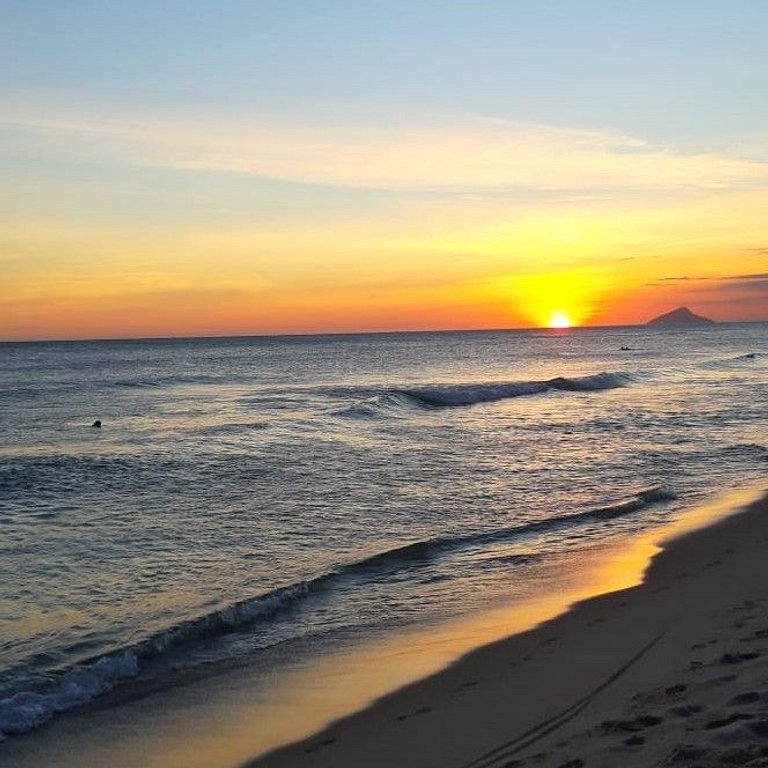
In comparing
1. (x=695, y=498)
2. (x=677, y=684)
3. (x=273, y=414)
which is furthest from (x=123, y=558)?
(x=273, y=414)

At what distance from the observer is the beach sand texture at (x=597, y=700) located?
5895mm

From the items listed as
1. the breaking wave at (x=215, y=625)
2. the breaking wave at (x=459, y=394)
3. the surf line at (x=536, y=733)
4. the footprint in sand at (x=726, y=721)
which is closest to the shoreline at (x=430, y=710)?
the surf line at (x=536, y=733)

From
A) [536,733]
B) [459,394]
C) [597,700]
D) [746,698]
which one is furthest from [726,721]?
[459,394]

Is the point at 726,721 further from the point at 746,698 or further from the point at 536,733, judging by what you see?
the point at 536,733

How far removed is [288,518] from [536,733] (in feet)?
34.0

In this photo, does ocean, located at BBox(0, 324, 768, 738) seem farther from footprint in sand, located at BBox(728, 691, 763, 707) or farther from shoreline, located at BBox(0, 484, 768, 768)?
footprint in sand, located at BBox(728, 691, 763, 707)

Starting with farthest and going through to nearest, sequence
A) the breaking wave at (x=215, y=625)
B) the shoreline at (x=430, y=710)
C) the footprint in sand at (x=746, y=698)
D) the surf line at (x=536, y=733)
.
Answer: the breaking wave at (x=215, y=625) → the shoreline at (x=430, y=710) → the surf line at (x=536, y=733) → the footprint in sand at (x=746, y=698)

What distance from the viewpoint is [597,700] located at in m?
7.48

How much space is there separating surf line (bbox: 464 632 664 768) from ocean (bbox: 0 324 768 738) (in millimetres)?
3297

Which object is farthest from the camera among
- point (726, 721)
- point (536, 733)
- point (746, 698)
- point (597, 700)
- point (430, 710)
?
point (430, 710)

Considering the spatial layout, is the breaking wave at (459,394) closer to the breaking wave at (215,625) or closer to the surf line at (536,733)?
the breaking wave at (215,625)

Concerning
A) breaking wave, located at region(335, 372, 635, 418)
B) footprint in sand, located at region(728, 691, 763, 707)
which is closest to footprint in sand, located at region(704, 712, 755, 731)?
footprint in sand, located at region(728, 691, 763, 707)

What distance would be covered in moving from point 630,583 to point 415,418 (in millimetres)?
27501

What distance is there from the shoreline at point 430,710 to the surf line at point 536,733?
0.02m
